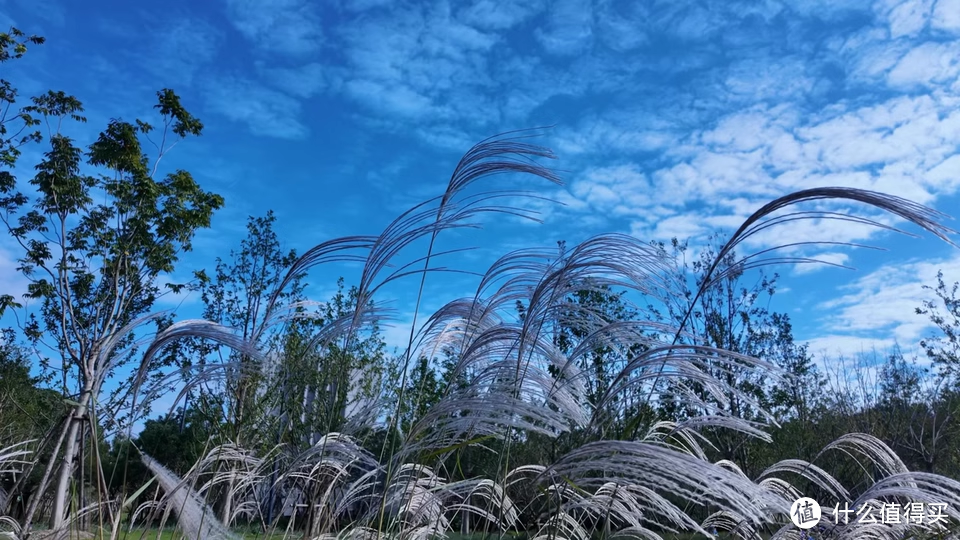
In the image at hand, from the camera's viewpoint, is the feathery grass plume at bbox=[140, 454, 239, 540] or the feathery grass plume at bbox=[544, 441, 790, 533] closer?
the feathery grass plume at bbox=[544, 441, 790, 533]

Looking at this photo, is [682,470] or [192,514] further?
[192,514]

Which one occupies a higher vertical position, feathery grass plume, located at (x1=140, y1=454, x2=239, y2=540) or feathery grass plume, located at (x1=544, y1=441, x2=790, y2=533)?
feathery grass plume, located at (x1=544, y1=441, x2=790, y2=533)

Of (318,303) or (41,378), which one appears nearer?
(318,303)

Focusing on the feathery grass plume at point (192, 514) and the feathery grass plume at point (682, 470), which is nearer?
the feathery grass plume at point (682, 470)

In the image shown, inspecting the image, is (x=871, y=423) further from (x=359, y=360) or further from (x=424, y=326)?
(x=424, y=326)

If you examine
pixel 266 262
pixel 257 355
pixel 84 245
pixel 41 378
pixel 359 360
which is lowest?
pixel 257 355

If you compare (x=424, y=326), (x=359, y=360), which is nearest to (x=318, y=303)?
(x=424, y=326)

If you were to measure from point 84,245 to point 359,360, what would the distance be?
Answer: 5.83 metres

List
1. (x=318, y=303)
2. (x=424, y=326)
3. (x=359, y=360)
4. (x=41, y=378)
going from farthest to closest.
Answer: (x=359, y=360)
(x=41, y=378)
(x=318, y=303)
(x=424, y=326)

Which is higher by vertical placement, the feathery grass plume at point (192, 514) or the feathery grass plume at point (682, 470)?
the feathery grass plume at point (682, 470)

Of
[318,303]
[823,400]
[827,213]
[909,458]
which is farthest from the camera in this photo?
[823,400]

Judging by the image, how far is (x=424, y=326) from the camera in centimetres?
234

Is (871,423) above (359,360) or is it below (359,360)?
below

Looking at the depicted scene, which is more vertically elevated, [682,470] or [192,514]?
[682,470]
